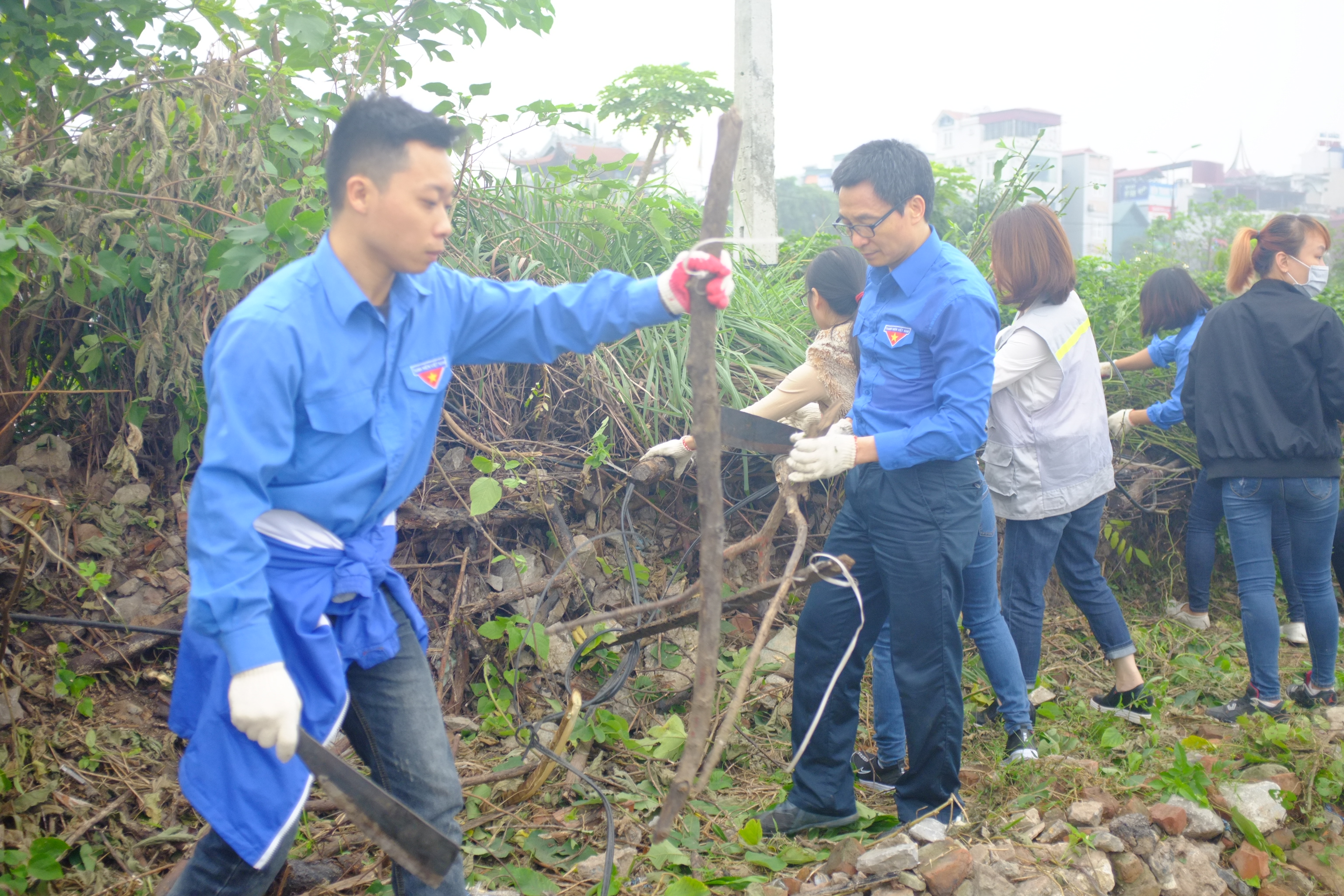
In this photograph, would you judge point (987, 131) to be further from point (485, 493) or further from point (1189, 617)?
point (485, 493)

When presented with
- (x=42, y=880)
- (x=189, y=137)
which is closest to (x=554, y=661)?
(x=42, y=880)

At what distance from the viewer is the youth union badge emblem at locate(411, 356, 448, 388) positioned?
178 cm

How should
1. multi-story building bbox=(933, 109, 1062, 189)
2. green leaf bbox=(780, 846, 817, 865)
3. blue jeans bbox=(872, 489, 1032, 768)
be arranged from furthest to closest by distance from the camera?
multi-story building bbox=(933, 109, 1062, 189) < blue jeans bbox=(872, 489, 1032, 768) < green leaf bbox=(780, 846, 817, 865)

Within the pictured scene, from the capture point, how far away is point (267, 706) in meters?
1.51

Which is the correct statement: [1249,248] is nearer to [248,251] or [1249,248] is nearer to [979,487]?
[979,487]

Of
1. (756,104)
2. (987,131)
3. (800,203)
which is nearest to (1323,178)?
(987,131)

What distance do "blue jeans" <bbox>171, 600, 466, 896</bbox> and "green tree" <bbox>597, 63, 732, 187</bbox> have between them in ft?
15.5

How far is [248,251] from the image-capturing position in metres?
2.63

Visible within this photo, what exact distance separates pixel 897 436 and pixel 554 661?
1.57m

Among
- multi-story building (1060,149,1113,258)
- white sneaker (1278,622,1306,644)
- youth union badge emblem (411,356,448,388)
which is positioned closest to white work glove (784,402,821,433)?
youth union badge emblem (411,356,448,388)

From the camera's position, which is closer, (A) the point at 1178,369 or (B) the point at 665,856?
(B) the point at 665,856

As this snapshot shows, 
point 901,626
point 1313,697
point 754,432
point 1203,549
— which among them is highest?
point 754,432

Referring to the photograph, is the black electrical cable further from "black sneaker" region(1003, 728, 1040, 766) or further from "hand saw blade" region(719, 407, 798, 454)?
"black sneaker" region(1003, 728, 1040, 766)

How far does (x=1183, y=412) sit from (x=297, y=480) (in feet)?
12.4
